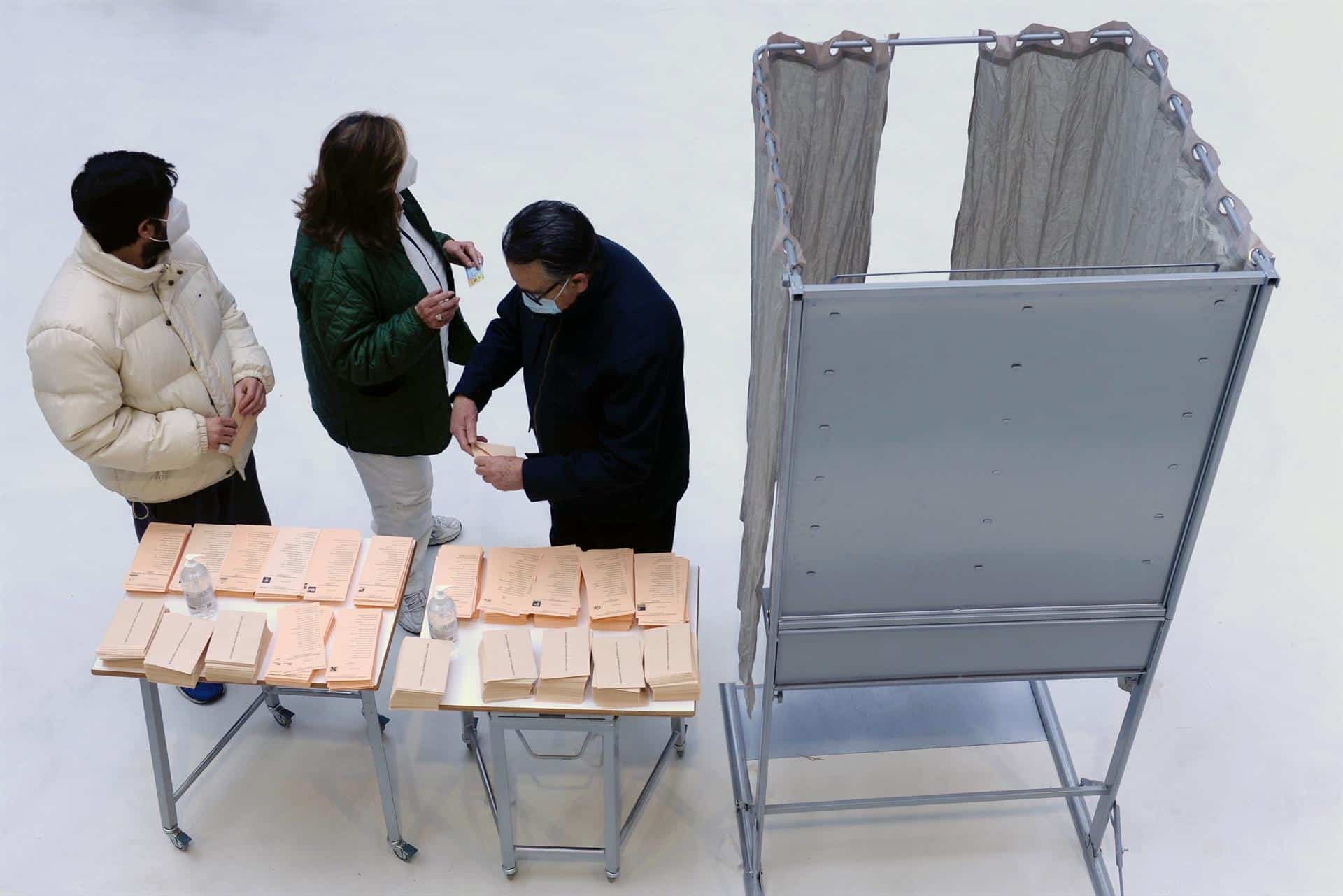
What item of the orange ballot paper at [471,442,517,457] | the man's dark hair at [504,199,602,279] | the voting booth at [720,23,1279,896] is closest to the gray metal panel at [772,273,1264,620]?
the voting booth at [720,23,1279,896]

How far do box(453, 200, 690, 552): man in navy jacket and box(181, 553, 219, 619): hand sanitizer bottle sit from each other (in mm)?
758

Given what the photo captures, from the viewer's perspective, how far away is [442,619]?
305 centimetres

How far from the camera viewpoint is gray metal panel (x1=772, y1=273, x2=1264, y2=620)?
234 cm

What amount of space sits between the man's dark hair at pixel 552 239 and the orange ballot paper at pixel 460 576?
83 centimetres

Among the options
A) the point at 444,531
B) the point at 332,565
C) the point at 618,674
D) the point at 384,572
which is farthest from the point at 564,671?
the point at 444,531

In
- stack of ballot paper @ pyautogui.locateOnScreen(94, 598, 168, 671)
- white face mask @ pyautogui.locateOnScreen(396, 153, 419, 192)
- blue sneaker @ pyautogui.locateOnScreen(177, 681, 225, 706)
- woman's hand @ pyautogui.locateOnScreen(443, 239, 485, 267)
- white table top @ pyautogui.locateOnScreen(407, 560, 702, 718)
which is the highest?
white face mask @ pyautogui.locateOnScreen(396, 153, 419, 192)

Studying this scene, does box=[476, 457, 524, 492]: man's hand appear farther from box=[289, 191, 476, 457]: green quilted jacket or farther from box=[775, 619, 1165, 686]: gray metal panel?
box=[775, 619, 1165, 686]: gray metal panel

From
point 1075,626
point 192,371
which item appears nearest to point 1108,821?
point 1075,626

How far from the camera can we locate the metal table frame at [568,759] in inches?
118

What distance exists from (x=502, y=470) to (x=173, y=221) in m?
1.05

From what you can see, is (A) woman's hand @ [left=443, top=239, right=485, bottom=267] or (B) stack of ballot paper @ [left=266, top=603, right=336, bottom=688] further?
(A) woman's hand @ [left=443, top=239, right=485, bottom=267]

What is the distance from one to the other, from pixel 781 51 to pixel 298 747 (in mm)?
2527

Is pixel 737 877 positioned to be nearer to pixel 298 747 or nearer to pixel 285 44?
pixel 298 747

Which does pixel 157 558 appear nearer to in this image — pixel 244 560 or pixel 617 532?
pixel 244 560
